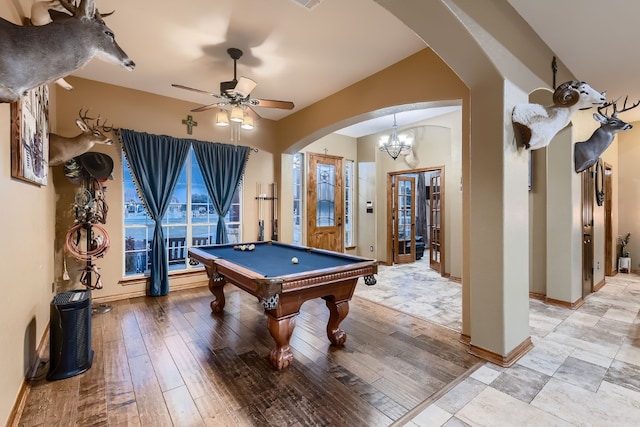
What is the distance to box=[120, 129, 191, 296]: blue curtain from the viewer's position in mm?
4254

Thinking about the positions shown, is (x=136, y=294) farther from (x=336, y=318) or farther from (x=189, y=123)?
(x=336, y=318)

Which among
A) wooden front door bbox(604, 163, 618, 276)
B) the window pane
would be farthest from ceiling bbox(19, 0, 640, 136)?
the window pane

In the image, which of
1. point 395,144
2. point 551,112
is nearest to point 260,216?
point 395,144

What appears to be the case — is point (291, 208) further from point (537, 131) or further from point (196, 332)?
point (537, 131)

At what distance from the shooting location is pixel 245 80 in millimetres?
2992

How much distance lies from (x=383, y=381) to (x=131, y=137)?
4458mm

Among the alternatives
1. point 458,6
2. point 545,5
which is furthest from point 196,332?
point 545,5

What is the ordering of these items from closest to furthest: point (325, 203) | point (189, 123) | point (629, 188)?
point (189, 123) < point (629, 188) < point (325, 203)

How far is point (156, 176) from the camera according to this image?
439 centimetres

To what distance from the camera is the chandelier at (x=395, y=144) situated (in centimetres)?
596

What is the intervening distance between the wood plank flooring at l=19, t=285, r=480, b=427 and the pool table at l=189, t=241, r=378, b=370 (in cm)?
27

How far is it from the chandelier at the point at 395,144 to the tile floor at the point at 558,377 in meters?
3.21

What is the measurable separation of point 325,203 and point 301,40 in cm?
397

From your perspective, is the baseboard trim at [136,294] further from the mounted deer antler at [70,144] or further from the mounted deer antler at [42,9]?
the mounted deer antler at [42,9]
